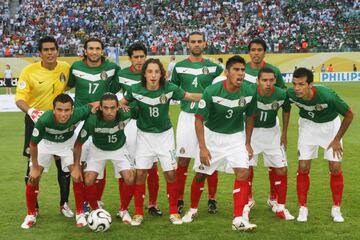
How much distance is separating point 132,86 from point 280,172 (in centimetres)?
224

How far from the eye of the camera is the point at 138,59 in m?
7.26

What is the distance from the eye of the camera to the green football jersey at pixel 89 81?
7098 mm

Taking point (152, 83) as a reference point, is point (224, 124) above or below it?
below

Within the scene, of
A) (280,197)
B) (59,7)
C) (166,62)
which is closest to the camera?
(280,197)

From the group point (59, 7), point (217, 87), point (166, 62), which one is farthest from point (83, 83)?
point (59, 7)

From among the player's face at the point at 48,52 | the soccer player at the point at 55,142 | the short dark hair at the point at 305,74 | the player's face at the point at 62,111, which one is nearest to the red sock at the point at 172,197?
the soccer player at the point at 55,142

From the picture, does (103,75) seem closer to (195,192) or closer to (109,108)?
(109,108)

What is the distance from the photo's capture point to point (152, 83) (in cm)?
675

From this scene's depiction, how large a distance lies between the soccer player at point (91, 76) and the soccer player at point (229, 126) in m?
1.46

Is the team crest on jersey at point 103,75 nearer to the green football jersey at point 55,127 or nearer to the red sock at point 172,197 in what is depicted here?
the green football jersey at point 55,127

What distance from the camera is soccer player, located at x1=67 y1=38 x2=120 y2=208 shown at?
705 centimetres

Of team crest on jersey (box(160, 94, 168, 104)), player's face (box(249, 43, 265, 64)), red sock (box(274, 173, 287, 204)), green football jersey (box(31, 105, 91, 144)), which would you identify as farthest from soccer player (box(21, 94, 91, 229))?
red sock (box(274, 173, 287, 204))

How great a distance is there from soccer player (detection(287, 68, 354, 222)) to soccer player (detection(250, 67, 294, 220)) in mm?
194

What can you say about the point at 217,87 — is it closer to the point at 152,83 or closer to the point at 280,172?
the point at 152,83
